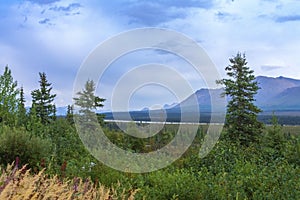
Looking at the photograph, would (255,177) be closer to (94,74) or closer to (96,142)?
(94,74)

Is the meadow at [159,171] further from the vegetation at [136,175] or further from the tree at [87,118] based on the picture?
the tree at [87,118]

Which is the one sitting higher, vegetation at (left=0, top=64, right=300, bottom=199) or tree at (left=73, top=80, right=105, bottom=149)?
tree at (left=73, top=80, right=105, bottom=149)

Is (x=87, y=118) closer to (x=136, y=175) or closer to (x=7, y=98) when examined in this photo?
(x=7, y=98)

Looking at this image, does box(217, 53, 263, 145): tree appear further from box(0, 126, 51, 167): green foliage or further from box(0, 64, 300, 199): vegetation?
box(0, 126, 51, 167): green foliage

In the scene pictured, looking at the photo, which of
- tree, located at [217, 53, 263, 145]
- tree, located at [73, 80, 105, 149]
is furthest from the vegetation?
tree, located at [217, 53, 263, 145]

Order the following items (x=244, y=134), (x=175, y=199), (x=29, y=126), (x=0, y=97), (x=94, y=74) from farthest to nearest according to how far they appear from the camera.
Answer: (x=244, y=134) → (x=0, y=97) → (x=29, y=126) → (x=94, y=74) → (x=175, y=199)

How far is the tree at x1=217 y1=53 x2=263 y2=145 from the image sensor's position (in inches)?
619

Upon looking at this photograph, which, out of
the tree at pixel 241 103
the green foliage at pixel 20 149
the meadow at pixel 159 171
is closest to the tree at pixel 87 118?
the meadow at pixel 159 171

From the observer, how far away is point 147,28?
8.16 m

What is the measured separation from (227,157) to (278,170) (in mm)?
1890

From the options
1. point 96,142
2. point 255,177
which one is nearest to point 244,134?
point 96,142

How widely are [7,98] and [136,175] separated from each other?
6.86 m

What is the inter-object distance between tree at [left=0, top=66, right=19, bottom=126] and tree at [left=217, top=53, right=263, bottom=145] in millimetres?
6842

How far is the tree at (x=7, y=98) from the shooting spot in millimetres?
12007
